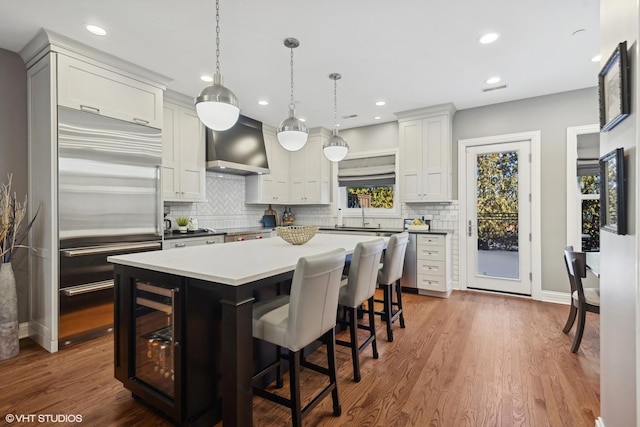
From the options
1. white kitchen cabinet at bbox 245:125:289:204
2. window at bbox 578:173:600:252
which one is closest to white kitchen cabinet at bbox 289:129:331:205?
white kitchen cabinet at bbox 245:125:289:204

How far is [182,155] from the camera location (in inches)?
161

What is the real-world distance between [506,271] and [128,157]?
494cm

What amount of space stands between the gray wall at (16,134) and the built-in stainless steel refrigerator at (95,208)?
0.67 m

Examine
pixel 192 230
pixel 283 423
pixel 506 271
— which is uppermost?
pixel 192 230

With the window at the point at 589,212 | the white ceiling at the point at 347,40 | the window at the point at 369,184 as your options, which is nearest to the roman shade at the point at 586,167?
the window at the point at 589,212

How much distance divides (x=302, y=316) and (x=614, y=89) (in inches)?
69.4

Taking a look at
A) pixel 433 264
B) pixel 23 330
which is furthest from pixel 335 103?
pixel 23 330

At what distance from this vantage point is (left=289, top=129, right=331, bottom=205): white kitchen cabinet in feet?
18.6

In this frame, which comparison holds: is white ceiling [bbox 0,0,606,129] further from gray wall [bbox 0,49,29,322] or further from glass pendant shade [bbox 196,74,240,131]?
glass pendant shade [bbox 196,74,240,131]

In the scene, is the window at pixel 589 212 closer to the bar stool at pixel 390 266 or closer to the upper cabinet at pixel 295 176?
the bar stool at pixel 390 266

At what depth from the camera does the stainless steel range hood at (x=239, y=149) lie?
4355 millimetres

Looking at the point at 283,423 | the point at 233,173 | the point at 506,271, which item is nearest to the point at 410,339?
the point at 283,423

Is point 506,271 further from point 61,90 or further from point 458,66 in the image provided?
point 61,90

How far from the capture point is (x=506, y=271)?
439 centimetres
